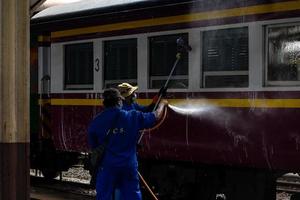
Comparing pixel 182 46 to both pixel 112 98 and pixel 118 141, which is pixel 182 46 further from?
pixel 118 141

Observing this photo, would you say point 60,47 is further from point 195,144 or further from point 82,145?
point 195,144

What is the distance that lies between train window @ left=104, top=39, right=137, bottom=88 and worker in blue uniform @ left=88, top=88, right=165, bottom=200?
2.36 metres

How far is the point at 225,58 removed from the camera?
7.16 metres

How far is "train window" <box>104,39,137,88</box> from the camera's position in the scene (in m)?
8.29

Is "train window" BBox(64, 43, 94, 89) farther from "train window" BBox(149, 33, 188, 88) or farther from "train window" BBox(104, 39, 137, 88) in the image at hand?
"train window" BBox(149, 33, 188, 88)

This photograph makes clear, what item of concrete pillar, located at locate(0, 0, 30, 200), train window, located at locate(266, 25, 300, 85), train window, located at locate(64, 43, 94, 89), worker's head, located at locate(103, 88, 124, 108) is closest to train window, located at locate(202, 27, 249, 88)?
train window, located at locate(266, 25, 300, 85)

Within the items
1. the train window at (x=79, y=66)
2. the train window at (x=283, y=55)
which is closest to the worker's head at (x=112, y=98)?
the train window at (x=283, y=55)

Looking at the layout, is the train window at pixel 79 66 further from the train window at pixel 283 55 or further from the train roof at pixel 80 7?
the train window at pixel 283 55

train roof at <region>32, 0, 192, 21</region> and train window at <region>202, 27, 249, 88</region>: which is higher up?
train roof at <region>32, 0, 192, 21</region>

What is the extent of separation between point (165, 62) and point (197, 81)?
0.64 m

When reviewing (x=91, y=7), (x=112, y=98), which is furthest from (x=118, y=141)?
(x=91, y=7)

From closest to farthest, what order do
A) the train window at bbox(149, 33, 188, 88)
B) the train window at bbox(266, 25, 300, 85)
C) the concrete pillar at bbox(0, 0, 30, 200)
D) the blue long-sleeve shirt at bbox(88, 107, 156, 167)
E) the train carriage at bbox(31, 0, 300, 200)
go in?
1. the concrete pillar at bbox(0, 0, 30, 200)
2. the blue long-sleeve shirt at bbox(88, 107, 156, 167)
3. the train window at bbox(266, 25, 300, 85)
4. the train carriage at bbox(31, 0, 300, 200)
5. the train window at bbox(149, 33, 188, 88)

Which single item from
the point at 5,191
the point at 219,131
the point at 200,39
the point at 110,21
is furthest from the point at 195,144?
the point at 5,191

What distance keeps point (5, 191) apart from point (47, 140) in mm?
5373
